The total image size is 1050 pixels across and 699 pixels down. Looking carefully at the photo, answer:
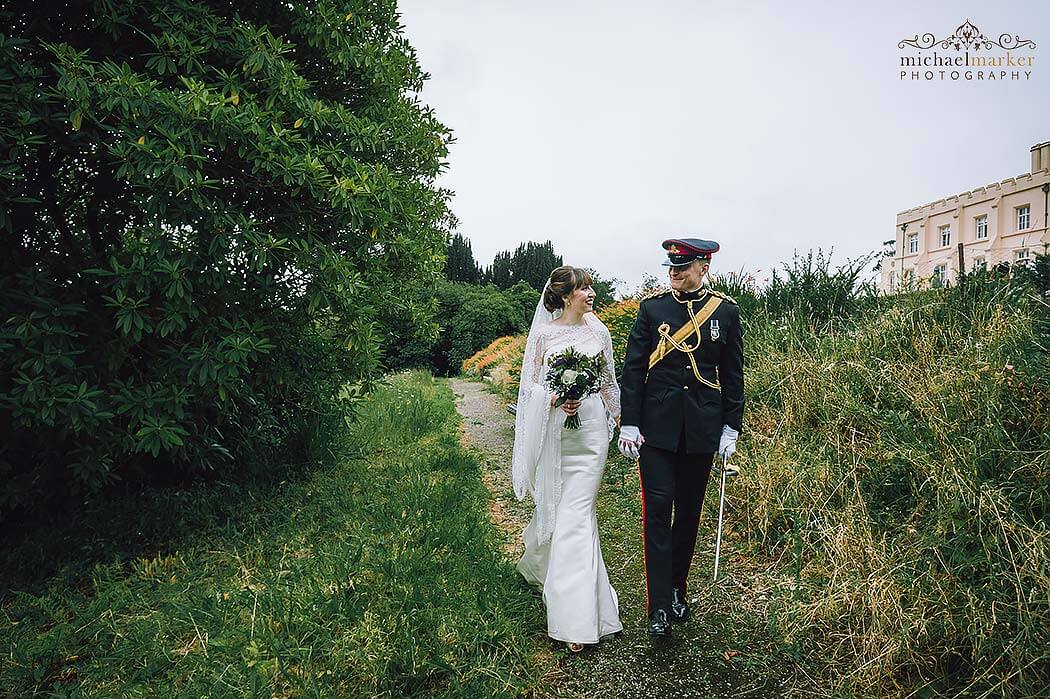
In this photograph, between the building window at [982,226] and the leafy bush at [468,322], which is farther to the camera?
the building window at [982,226]

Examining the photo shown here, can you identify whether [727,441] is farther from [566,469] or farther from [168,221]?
[168,221]

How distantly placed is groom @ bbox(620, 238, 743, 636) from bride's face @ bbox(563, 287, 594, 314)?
37 centimetres

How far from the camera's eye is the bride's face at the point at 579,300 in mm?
3956

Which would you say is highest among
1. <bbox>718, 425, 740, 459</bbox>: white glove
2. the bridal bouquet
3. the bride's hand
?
the bridal bouquet

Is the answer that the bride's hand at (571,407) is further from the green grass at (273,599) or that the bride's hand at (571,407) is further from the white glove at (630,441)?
the green grass at (273,599)

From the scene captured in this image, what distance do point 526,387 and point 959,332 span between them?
4.00 m

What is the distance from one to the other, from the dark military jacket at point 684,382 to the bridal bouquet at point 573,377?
19 cm

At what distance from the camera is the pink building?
25406 millimetres

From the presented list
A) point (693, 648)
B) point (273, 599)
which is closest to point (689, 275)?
point (693, 648)

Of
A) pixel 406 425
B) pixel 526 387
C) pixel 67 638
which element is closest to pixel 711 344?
pixel 526 387

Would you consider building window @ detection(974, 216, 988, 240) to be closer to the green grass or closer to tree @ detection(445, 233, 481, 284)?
tree @ detection(445, 233, 481, 284)

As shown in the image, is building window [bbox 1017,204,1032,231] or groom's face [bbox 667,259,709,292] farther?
building window [bbox 1017,204,1032,231]

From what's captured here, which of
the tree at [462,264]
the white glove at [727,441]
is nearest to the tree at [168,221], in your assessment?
the white glove at [727,441]

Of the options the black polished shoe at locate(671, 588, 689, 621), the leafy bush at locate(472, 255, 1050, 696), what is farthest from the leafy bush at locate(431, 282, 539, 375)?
the black polished shoe at locate(671, 588, 689, 621)
